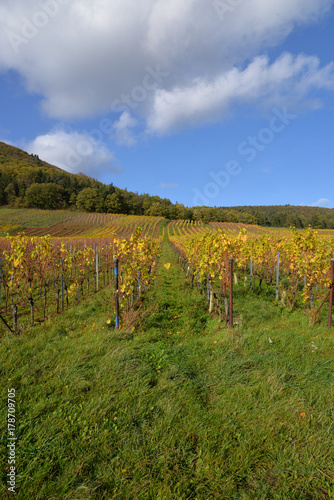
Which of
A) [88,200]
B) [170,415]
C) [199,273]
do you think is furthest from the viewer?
[88,200]

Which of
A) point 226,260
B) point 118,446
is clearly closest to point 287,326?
point 226,260

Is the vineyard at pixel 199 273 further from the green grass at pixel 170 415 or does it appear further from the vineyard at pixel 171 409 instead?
the green grass at pixel 170 415

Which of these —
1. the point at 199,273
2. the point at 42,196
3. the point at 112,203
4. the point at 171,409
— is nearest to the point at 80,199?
the point at 112,203

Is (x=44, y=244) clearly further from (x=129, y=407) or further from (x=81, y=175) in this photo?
(x=81, y=175)

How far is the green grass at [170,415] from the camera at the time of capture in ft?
5.81

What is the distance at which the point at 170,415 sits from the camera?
7.78ft

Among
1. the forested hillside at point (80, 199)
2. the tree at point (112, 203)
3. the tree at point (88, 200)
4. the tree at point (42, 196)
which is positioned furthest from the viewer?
the tree at point (112, 203)

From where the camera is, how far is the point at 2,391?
2.49 metres

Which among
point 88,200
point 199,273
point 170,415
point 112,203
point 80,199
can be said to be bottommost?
point 170,415

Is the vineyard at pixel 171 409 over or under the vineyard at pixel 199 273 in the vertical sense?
under

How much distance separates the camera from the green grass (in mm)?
1770

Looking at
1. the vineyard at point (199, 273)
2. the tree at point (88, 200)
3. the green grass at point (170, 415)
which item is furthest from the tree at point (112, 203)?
the green grass at point (170, 415)

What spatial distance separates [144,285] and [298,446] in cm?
637

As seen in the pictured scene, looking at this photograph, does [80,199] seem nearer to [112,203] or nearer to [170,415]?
[112,203]
